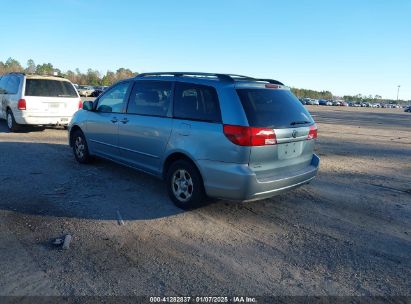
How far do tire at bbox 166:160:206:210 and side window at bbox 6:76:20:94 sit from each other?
8288mm

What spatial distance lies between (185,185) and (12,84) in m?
9.23

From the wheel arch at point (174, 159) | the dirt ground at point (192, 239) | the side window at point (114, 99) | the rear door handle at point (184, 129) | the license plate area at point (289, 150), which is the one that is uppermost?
the side window at point (114, 99)

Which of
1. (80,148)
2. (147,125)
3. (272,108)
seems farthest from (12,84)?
(272,108)

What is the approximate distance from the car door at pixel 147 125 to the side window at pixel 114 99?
28 cm

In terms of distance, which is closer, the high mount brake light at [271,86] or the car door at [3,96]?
the high mount brake light at [271,86]

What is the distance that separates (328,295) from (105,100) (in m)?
5.19

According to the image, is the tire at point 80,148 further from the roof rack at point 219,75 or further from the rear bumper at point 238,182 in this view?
the rear bumper at point 238,182

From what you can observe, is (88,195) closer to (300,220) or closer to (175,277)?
(175,277)

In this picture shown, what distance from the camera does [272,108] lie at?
4785mm

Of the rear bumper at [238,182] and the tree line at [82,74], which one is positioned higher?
the tree line at [82,74]

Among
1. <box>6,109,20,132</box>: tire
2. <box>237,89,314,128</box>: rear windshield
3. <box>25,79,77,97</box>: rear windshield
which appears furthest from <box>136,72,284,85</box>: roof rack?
<box>6,109,20,132</box>: tire

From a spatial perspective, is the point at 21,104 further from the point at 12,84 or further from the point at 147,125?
the point at 147,125

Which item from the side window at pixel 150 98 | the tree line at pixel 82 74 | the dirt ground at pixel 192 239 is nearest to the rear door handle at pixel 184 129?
the side window at pixel 150 98

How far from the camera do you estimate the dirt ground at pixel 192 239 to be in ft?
11.0
